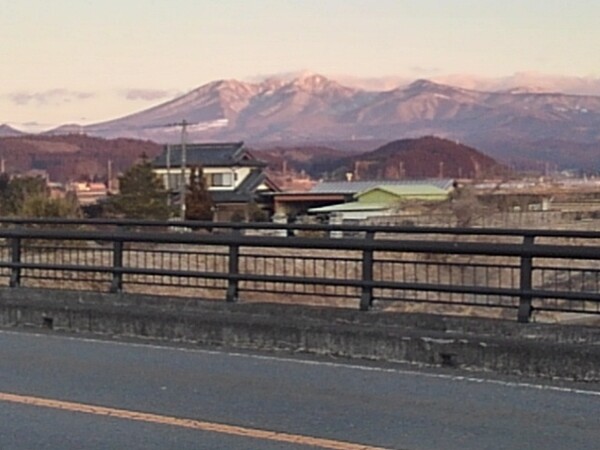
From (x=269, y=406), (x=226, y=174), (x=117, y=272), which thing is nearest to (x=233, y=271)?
(x=117, y=272)

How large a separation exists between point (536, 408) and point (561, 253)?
7.01 ft

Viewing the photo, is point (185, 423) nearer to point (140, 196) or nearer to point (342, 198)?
point (140, 196)

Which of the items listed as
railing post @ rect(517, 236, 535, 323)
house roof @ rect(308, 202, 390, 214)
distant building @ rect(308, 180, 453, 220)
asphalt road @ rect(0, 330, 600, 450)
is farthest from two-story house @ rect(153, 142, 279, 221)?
asphalt road @ rect(0, 330, 600, 450)

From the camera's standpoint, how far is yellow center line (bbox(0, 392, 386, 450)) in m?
6.55

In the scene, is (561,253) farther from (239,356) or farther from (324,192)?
(324,192)

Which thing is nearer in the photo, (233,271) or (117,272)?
(233,271)

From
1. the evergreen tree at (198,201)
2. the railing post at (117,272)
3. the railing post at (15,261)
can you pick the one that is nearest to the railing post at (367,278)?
the railing post at (117,272)

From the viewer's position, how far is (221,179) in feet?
264

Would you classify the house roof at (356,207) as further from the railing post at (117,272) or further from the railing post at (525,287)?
the railing post at (525,287)

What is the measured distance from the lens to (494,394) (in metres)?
8.05

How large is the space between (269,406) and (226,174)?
7311 cm

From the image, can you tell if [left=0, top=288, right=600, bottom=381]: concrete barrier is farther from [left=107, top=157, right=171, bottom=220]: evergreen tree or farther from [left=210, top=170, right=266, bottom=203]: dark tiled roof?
[left=210, top=170, right=266, bottom=203]: dark tiled roof

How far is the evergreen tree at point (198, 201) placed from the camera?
64244mm

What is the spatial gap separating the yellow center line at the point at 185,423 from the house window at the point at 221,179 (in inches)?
2836
